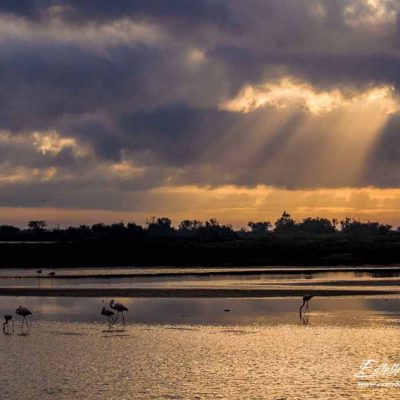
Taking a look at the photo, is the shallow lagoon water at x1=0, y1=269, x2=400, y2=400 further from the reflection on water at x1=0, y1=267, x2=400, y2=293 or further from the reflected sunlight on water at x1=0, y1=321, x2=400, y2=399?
the reflection on water at x1=0, y1=267, x2=400, y2=293

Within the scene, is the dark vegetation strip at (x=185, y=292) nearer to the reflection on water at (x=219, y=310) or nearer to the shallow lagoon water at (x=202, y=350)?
the reflection on water at (x=219, y=310)

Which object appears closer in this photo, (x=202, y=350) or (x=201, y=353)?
(x=201, y=353)

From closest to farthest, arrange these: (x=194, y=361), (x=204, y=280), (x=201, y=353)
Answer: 1. (x=194, y=361)
2. (x=201, y=353)
3. (x=204, y=280)

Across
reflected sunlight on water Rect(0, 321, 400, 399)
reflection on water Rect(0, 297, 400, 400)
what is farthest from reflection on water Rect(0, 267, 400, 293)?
reflected sunlight on water Rect(0, 321, 400, 399)

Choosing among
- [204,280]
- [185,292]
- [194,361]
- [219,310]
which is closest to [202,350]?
[194,361]

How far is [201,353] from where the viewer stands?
21.2 meters

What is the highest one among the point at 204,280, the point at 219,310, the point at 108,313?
the point at 204,280

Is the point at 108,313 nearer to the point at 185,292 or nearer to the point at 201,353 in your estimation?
the point at 201,353

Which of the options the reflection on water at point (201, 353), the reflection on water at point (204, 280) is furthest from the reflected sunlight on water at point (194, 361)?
the reflection on water at point (204, 280)

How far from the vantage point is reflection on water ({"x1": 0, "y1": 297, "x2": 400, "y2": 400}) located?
55.8ft

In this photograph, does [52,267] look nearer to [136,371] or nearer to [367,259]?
[367,259]

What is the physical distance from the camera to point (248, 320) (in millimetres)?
28391

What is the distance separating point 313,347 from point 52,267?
5090 centimetres

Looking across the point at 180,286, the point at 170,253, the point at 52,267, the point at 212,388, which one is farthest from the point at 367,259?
the point at 212,388
